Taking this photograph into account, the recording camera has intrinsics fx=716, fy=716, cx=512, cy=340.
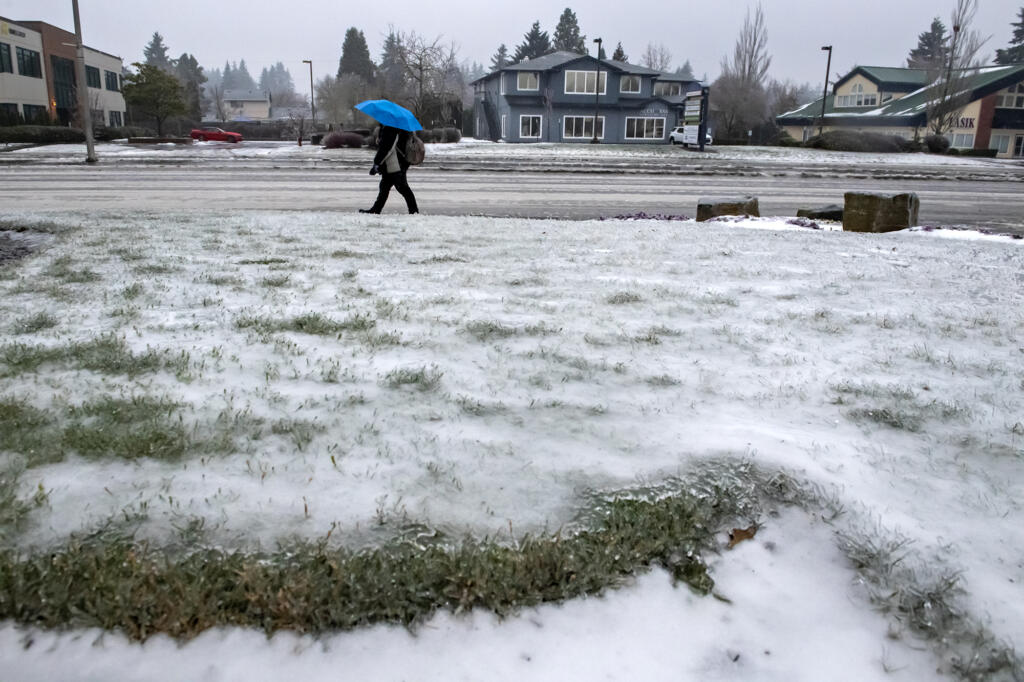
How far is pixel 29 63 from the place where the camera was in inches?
2104

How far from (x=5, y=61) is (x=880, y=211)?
195ft

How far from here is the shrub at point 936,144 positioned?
45.7 metres

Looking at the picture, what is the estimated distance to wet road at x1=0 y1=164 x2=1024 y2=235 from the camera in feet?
40.9

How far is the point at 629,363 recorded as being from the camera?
3631mm

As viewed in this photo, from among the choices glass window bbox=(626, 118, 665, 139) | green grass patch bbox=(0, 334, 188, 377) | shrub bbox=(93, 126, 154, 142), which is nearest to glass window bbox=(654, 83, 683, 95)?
glass window bbox=(626, 118, 665, 139)

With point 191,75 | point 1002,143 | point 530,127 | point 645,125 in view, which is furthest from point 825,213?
point 191,75

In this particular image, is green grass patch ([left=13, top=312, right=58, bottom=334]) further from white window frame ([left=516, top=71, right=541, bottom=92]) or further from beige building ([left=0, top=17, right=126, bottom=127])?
beige building ([left=0, top=17, right=126, bottom=127])

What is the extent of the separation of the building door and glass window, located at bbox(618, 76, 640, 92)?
140ft

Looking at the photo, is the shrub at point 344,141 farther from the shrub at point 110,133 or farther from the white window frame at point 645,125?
the white window frame at point 645,125

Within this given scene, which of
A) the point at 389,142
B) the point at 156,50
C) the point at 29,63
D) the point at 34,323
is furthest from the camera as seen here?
the point at 156,50

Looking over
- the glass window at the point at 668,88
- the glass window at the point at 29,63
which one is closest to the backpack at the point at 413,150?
the glass window at the point at 668,88

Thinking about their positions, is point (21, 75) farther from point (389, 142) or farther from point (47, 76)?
point (389, 142)

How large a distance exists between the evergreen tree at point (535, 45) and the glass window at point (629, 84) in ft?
155

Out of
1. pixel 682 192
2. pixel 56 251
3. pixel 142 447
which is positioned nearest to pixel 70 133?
pixel 682 192
